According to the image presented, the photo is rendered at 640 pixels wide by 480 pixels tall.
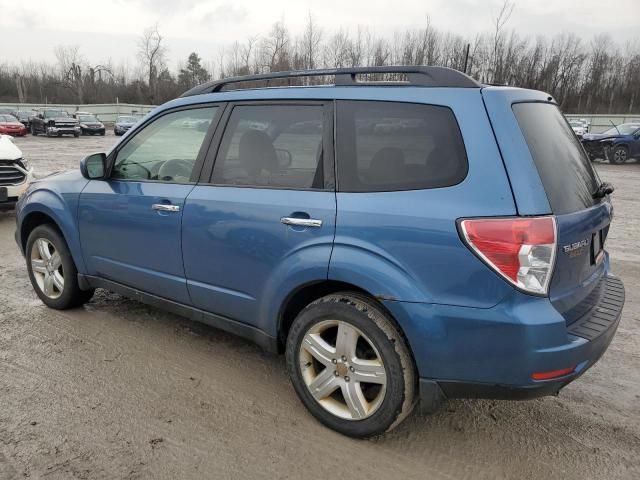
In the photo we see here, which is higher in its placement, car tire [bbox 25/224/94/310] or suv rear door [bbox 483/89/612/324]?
suv rear door [bbox 483/89/612/324]

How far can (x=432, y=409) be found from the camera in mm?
2492

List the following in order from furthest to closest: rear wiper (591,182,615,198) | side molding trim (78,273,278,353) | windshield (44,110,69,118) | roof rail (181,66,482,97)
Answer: windshield (44,110,69,118)
side molding trim (78,273,278,353)
rear wiper (591,182,615,198)
roof rail (181,66,482,97)

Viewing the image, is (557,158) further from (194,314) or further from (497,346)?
(194,314)

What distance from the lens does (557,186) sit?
239 cm

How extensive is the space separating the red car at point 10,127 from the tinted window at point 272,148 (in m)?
32.7

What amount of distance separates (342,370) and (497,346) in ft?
2.73

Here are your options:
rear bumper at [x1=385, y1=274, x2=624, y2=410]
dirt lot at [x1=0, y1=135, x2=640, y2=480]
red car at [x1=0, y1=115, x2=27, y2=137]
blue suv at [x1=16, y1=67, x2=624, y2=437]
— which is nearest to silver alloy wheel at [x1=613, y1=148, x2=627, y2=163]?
dirt lot at [x1=0, y1=135, x2=640, y2=480]

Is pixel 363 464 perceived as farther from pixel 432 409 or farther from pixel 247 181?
pixel 247 181

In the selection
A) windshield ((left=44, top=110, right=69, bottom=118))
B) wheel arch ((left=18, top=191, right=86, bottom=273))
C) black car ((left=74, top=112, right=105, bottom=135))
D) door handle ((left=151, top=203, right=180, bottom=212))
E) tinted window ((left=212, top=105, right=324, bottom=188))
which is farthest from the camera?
black car ((left=74, top=112, right=105, bottom=135))

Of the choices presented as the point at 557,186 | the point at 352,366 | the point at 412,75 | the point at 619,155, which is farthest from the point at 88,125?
the point at 557,186

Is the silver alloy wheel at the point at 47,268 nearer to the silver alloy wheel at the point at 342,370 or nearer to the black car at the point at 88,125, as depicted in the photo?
the silver alloy wheel at the point at 342,370

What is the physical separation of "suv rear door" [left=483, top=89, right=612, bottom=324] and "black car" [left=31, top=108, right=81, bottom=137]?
3546 cm

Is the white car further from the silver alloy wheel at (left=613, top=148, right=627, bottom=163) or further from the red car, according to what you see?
the red car

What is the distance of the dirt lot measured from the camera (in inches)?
99.7
